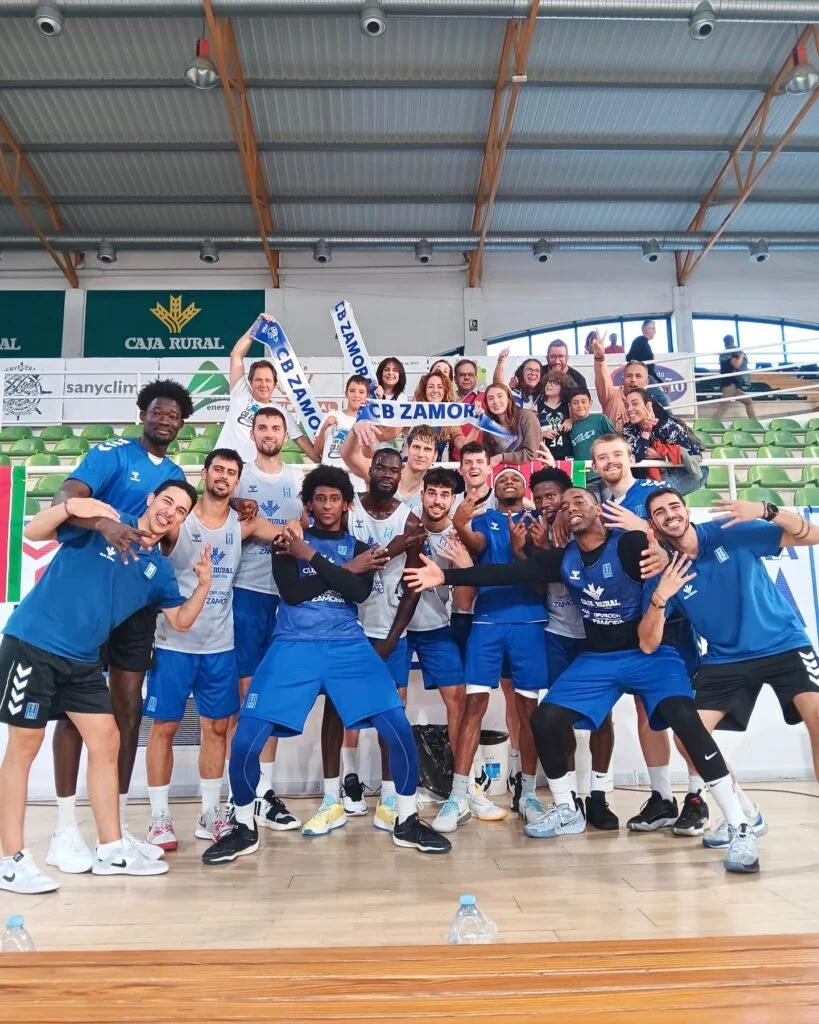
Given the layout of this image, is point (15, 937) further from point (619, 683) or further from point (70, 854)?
point (619, 683)

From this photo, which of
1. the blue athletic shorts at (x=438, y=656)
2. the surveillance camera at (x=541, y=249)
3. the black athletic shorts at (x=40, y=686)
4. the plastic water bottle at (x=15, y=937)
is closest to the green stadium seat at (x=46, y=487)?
the black athletic shorts at (x=40, y=686)

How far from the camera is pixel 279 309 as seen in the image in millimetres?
17828

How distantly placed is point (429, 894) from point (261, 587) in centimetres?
214

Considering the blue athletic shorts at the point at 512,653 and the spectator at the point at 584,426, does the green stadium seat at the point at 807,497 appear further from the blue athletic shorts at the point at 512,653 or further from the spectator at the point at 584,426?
the blue athletic shorts at the point at 512,653

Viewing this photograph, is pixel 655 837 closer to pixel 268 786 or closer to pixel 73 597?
pixel 268 786

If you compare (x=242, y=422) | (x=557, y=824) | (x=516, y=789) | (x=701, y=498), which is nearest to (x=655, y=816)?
(x=557, y=824)

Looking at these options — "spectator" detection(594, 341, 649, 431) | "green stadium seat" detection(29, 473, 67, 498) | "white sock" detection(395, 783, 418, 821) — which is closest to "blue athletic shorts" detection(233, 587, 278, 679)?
"white sock" detection(395, 783, 418, 821)

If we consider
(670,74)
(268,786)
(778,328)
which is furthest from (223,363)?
(778,328)

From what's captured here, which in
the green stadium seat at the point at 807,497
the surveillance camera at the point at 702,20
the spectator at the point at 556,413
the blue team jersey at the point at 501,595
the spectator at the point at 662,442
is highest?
the surveillance camera at the point at 702,20

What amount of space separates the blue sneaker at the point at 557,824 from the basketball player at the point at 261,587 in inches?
57.1

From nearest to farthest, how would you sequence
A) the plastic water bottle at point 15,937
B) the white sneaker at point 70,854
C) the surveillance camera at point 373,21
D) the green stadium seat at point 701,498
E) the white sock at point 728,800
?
the plastic water bottle at point 15,937
the white sock at point 728,800
the white sneaker at point 70,854
the green stadium seat at point 701,498
the surveillance camera at point 373,21

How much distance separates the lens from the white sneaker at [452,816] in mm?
4391

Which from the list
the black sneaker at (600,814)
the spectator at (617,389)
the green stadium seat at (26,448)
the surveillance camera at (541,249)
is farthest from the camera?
the surveillance camera at (541,249)

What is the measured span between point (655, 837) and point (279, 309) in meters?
15.6
